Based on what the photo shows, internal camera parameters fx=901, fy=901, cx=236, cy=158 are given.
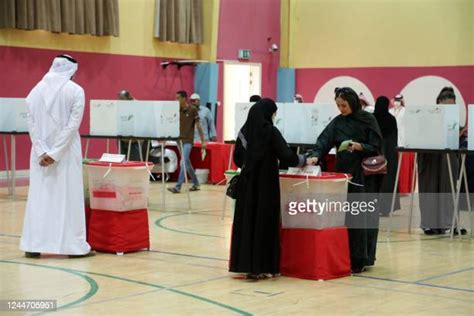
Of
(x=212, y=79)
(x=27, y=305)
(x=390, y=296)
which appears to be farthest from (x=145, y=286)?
(x=212, y=79)

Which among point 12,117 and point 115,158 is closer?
point 115,158

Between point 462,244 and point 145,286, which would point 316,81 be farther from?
point 145,286

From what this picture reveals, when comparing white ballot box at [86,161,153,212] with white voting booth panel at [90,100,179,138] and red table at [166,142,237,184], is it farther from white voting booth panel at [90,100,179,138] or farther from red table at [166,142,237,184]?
red table at [166,142,237,184]

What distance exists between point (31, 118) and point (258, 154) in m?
2.16

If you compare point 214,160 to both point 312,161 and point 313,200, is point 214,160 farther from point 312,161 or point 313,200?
point 313,200

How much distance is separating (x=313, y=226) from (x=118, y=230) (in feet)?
6.39

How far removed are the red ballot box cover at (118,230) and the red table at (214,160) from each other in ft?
22.7

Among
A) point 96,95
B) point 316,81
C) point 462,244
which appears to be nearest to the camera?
point 462,244

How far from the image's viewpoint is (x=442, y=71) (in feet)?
59.8

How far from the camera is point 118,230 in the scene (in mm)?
7859

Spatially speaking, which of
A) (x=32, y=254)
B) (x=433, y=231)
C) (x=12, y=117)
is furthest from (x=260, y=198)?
(x=12, y=117)

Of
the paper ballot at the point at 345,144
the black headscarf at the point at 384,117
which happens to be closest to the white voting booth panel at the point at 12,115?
the black headscarf at the point at 384,117

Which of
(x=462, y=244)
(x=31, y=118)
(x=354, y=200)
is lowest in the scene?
(x=462, y=244)

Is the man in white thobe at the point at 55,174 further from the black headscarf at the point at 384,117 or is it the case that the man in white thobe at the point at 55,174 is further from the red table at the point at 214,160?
the red table at the point at 214,160
